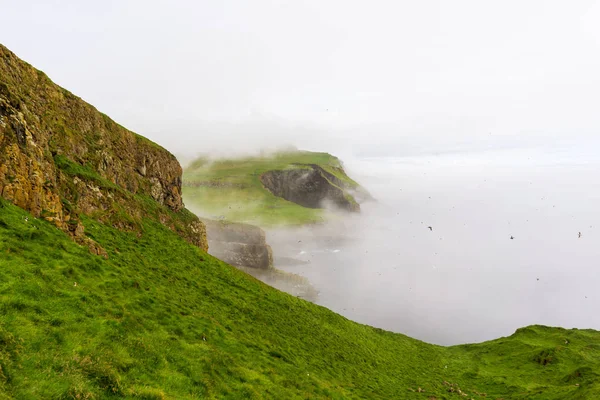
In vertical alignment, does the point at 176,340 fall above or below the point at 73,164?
below

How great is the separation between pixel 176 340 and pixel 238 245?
14460cm

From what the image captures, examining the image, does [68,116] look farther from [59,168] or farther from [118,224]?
[118,224]

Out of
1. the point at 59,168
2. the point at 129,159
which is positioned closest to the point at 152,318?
the point at 59,168

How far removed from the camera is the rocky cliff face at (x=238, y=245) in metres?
159

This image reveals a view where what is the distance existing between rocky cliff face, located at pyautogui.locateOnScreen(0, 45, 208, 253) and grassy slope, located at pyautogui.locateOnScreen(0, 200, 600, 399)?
3.48 m

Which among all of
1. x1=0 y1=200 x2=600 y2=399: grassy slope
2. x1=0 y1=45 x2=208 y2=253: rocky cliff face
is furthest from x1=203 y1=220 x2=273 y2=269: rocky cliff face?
x1=0 y1=200 x2=600 y2=399: grassy slope

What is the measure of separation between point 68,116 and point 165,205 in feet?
87.6

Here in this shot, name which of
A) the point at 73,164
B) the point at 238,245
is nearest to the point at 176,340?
the point at 73,164

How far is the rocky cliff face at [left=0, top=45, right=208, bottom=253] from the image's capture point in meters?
27.1

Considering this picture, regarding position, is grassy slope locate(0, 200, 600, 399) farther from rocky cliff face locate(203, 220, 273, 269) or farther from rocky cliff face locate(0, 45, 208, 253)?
rocky cliff face locate(203, 220, 273, 269)

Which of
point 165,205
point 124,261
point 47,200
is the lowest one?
point 124,261

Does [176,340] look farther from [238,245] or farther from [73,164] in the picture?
[238,245]

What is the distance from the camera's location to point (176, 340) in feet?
72.5

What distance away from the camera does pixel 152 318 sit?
24.0 metres
